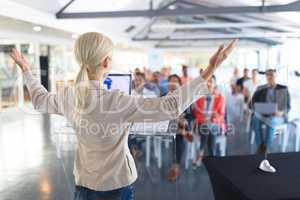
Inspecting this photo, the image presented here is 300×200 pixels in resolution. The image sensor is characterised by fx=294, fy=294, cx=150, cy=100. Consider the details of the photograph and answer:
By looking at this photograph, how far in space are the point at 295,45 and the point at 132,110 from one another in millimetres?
2100

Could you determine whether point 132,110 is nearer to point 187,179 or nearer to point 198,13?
point 187,179

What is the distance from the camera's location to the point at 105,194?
1.06 m

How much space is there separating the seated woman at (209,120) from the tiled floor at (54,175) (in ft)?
1.05

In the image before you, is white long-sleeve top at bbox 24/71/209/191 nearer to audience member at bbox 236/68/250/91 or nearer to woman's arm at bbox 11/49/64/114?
woman's arm at bbox 11/49/64/114

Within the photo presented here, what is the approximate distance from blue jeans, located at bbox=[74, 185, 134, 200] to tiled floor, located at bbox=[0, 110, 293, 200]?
188 cm

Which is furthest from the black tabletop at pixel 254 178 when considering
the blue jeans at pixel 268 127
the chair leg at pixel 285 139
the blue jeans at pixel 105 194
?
the chair leg at pixel 285 139

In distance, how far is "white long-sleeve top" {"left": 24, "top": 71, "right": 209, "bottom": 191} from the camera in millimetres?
896

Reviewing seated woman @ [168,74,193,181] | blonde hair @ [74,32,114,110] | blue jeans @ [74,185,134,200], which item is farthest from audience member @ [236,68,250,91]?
blonde hair @ [74,32,114,110]

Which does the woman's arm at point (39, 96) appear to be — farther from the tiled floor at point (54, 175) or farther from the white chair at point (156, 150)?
the white chair at point (156, 150)

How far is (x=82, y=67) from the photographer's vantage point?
98 centimetres

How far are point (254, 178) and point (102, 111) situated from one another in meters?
0.79

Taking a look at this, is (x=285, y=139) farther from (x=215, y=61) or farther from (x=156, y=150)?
(x=215, y=61)

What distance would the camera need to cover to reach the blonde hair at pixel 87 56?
944 millimetres

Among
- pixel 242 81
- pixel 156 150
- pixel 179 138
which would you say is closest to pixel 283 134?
pixel 179 138
